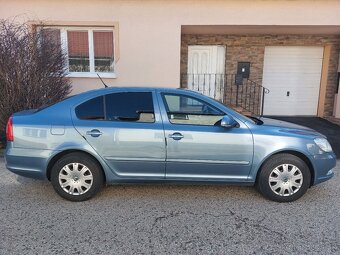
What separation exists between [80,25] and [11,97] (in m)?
2.85

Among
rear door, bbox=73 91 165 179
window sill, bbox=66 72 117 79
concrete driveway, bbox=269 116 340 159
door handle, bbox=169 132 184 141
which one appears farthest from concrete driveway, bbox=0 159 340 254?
window sill, bbox=66 72 117 79

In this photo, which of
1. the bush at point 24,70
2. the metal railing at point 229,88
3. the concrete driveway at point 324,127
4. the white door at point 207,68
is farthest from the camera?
the metal railing at point 229,88

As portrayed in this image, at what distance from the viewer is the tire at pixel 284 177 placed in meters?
3.74

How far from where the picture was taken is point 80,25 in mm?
7852

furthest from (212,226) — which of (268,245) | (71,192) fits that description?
(71,192)

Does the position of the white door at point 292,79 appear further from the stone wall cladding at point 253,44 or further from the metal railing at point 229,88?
the metal railing at point 229,88

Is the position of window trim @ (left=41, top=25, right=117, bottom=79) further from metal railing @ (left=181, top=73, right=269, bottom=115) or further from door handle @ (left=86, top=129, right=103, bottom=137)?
door handle @ (left=86, top=129, right=103, bottom=137)

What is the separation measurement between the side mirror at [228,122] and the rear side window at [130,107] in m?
0.88

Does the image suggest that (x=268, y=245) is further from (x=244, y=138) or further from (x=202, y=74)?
(x=202, y=74)

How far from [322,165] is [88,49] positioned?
22.3 ft

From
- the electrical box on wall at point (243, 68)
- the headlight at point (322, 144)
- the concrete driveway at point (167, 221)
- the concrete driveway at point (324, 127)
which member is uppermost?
the electrical box on wall at point (243, 68)

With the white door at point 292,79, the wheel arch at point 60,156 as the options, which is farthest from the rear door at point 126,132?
the white door at point 292,79

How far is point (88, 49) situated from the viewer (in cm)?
829

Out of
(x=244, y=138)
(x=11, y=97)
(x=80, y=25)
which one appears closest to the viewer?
(x=244, y=138)
